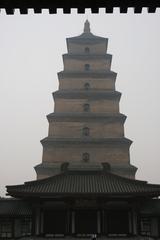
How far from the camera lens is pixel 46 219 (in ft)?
67.1

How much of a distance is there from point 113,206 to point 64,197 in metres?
3.09

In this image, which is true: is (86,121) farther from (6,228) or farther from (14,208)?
(6,228)

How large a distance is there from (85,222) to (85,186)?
2.19m

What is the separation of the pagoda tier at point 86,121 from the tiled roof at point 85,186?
3556 millimetres

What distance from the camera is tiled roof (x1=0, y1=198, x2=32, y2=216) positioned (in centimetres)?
2275

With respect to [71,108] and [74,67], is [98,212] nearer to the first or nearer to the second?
[71,108]

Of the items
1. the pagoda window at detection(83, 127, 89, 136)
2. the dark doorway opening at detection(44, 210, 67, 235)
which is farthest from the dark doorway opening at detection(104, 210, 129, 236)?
the pagoda window at detection(83, 127, 89, 136)

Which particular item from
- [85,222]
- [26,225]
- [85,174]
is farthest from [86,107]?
[85,222]

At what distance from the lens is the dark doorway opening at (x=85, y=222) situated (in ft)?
66.4

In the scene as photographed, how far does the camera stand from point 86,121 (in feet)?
97.2

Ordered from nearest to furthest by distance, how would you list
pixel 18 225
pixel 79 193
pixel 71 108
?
1. pixel 79 193
2. pixel 18 225
3. pixel 71 108

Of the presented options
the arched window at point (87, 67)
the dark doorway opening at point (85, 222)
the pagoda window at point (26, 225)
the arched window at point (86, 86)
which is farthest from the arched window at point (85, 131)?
the dark doorway opening at point (85, 222)

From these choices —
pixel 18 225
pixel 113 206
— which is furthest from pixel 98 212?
pixel 18 225

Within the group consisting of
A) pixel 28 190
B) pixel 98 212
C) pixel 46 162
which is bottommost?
pixel 98 212
